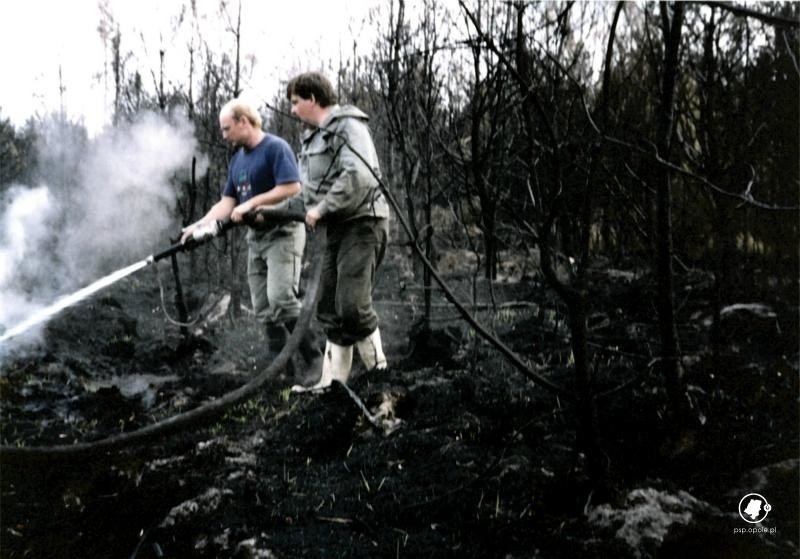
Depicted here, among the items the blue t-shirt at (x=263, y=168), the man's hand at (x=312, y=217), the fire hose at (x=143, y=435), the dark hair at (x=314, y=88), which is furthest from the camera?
the blue t-shirt at (x=263, y=168)

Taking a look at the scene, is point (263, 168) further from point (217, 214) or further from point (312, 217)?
point (312, 217)

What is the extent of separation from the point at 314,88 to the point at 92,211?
19.7 feet

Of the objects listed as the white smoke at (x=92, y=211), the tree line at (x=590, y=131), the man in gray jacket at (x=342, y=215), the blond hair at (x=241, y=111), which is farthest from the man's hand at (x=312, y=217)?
the white smoke at (x=92, y=211)

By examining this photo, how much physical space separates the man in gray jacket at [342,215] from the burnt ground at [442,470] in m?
0.25

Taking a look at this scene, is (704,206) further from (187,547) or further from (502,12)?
(187,547)

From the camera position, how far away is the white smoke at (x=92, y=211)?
205 inches

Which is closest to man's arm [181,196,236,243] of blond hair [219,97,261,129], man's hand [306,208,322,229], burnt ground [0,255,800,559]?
blond hair [219,97,261,129]

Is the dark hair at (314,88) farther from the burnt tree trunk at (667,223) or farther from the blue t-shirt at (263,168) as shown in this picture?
the burnt tree trunk at (667,223)

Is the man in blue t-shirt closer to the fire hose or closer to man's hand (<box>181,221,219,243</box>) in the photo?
man's hand (<box>181,221,219,243</box>)

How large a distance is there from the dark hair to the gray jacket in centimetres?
7

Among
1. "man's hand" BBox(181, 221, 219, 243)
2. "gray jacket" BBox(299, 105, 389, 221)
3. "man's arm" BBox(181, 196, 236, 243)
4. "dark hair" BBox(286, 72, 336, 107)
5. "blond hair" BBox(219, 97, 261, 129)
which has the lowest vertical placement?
"man's hand" BBox(181, 221, 219, 243)

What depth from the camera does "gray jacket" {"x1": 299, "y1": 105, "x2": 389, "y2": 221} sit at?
9.56ft

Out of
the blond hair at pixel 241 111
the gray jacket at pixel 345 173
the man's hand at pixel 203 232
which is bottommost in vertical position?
the man's hand at pixel 203 232

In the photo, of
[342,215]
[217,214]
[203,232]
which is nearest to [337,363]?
[342,215]
